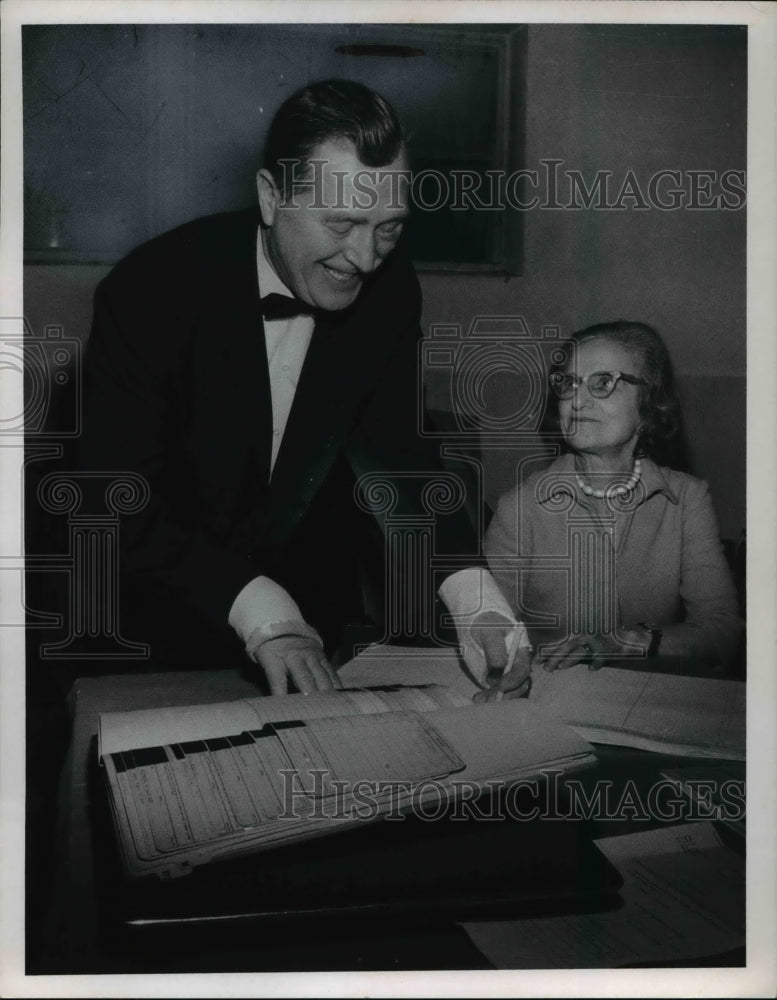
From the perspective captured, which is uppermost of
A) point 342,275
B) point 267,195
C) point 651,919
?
point 267,195

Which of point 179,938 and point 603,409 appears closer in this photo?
point 179,938

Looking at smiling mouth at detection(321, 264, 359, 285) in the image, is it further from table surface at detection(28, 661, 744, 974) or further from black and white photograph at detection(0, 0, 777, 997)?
table surface at detection(28, 661, 744, 974)

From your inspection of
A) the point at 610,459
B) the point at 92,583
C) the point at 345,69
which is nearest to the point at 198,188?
the point at 345,69

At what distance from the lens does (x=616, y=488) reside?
1358mm

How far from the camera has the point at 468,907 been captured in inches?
47.7

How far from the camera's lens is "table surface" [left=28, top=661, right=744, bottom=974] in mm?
1220

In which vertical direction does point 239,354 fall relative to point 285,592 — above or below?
above

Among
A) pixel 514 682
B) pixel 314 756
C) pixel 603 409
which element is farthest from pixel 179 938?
pixel 603 409

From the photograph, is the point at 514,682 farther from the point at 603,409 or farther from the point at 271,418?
the point at 271,418

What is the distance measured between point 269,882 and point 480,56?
1.18 m

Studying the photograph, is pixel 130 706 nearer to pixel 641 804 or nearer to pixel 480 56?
pixel 641 804

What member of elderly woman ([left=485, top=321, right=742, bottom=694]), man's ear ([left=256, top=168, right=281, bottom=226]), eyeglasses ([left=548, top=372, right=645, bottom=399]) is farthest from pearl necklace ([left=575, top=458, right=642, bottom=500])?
man's ear ([left=256, top=168, right=281, bottom=226])

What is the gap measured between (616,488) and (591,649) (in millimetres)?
239

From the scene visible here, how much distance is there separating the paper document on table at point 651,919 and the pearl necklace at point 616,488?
49cm
